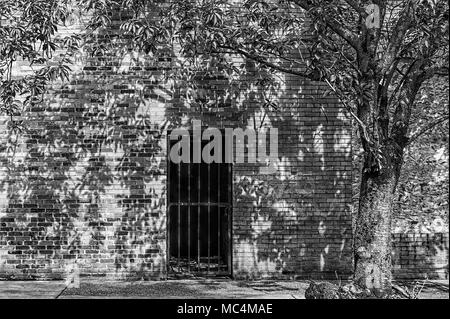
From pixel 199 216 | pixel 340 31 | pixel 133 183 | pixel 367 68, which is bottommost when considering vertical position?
pixel 199 216

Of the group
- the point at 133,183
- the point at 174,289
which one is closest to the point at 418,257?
the point at 174,289

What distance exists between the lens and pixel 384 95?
7.92 meters

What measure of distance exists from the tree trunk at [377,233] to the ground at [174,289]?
0.95 metres

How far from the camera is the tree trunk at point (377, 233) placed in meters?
7.72

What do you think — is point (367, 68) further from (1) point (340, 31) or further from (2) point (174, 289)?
(2) point (174, 289)

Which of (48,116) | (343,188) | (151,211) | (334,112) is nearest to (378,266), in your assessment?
(343,188)

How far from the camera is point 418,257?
999cm

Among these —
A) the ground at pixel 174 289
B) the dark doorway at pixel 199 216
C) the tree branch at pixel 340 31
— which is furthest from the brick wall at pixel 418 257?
the tree branch at pixel 340 31

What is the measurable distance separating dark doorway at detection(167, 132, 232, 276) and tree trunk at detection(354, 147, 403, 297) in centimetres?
275

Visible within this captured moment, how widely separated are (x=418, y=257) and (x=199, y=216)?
3.66 metres

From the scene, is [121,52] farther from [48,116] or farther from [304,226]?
[304,226]

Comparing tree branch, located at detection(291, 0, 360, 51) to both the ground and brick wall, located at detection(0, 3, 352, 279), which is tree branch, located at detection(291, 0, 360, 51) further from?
the ground

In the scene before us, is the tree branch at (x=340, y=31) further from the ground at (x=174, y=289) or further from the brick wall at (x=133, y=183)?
the ground at (x=174, y=289)

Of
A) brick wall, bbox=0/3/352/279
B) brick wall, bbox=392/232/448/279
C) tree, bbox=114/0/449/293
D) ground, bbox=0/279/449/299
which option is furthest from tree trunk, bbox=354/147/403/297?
brick wall, bbox=392/232/448/279
